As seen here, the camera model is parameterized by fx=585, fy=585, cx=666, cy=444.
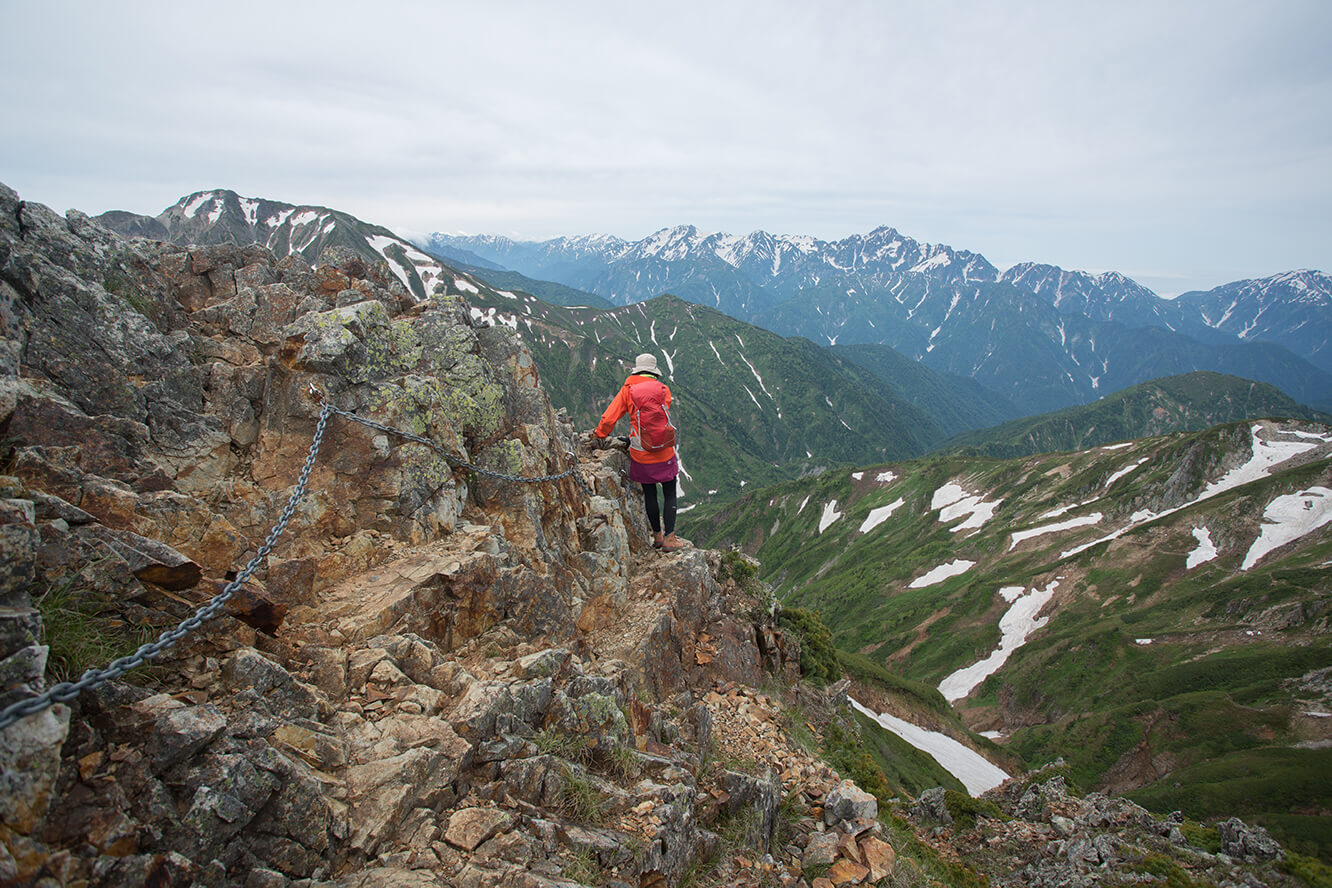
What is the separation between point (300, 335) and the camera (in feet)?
38.3

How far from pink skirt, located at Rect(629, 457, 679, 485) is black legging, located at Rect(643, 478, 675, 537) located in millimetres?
269

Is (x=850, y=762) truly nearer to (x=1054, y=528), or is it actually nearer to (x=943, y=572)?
(x=943, y=572)

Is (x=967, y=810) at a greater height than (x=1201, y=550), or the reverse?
(x=967, y=810)

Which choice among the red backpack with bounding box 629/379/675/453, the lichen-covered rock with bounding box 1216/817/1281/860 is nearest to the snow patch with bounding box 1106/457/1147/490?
the lichen-covered rock with bounding box 1216/817/1281/860

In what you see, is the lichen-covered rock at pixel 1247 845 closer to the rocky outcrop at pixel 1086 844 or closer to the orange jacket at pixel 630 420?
the rocky outcrop at pixel 1086 844

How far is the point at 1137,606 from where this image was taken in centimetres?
8081

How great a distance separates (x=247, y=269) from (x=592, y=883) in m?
14.3

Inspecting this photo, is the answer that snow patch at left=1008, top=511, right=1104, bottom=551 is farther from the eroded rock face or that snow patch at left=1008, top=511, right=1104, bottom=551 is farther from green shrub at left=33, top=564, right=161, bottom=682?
green shrub at left=33, top=564, right=161, bottom=682

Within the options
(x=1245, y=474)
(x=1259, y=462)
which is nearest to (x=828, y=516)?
(x=1245, y=474)

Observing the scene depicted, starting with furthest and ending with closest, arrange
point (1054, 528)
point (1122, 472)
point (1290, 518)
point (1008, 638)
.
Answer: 1. point (1122, 472)
2. point (1054, 528)
3. point (1008, 638)
4. point (1290, 518)

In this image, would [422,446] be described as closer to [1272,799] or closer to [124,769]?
[124,769]

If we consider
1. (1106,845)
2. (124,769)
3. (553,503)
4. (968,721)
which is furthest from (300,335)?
(968,721)

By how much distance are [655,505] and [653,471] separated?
1858mm

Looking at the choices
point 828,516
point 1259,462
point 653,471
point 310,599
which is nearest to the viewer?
point 310,599
